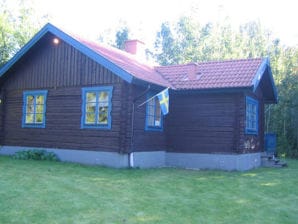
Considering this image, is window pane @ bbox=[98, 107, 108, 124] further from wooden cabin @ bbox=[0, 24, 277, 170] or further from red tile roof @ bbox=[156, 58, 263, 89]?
red tile roof @ bbox=[156, 58, 263, 89]

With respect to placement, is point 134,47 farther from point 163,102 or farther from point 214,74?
point 163,102

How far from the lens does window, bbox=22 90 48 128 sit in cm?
1592

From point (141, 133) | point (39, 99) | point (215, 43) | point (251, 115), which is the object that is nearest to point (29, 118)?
point (39, 99)

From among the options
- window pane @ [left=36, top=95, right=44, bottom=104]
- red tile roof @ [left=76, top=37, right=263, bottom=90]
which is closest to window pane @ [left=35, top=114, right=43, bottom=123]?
window pane @ [left=36, top=95, right=44, bottom=104]

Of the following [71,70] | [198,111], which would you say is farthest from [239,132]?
[71,70]

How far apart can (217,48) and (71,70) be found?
100 feet

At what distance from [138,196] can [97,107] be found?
6195 millimetres

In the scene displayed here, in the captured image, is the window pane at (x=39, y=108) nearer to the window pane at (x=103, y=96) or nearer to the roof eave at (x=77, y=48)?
the roof eave at (x=77, y=48)

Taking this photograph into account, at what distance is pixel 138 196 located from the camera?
863cm

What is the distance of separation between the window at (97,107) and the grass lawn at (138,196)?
81.6 inches

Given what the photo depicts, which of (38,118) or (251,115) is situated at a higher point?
(251,115)

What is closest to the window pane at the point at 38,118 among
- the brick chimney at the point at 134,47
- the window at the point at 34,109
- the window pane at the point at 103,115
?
the window at the point at 34,109

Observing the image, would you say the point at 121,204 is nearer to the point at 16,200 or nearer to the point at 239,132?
the point at 16,200

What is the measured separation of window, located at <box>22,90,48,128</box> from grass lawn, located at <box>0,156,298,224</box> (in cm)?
351
